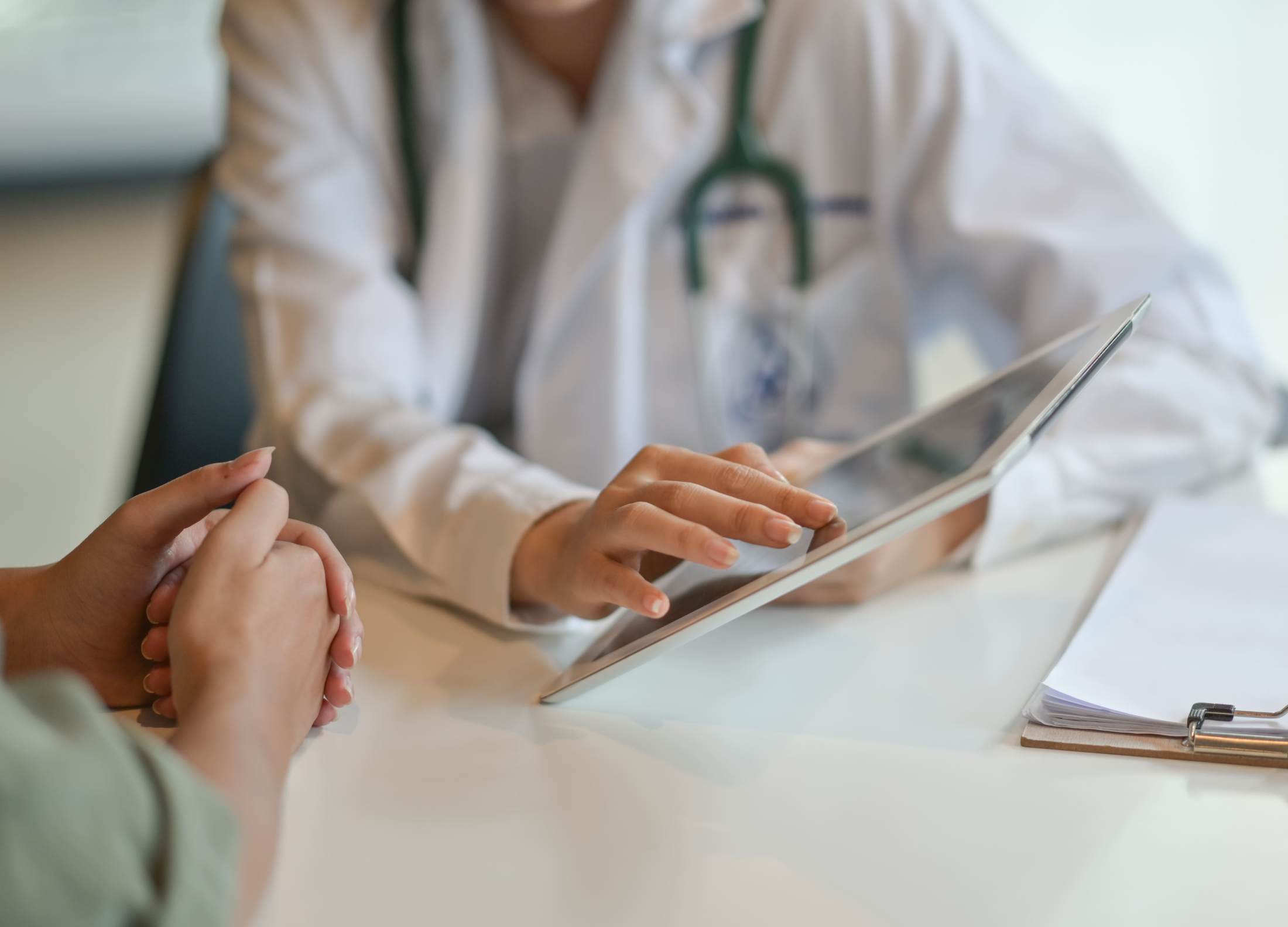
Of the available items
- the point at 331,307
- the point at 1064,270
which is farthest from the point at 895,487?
the point at 331,307

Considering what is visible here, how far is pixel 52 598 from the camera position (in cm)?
47

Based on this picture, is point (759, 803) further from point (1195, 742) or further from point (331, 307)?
point (331, 307)

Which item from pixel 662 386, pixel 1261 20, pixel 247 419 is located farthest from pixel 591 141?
pixel 1261 20

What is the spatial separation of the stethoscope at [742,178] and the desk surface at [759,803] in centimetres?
39

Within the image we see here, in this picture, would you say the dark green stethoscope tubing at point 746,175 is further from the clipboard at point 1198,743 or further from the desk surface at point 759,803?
the clipboard at point 1198,743

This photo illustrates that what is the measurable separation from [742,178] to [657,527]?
521 mm

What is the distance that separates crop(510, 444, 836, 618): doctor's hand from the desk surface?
0.04 meters

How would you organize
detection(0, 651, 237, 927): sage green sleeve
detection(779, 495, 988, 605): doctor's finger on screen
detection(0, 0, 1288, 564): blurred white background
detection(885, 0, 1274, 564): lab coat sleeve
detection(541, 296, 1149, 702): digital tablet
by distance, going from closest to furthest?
detection(0, 651, 237, 927): sage green sleeve, detection(541, 296, 1149, 702): digital tablet, detection(779, 495, 988, 605): doctor's finger on screen, detection(885, 0, 1274, 564): lab coat sleeve, detection(0, 0, 1288, 564): blurred white background

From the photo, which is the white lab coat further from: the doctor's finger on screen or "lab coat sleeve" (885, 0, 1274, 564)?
the doctor's finger on screen

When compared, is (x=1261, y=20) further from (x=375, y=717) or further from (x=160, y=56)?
(x=160, y=56)

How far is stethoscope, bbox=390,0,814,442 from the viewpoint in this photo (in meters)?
0.91

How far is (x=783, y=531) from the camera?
449 mm

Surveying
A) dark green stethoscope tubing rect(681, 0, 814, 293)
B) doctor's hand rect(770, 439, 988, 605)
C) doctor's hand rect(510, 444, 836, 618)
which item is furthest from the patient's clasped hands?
dark green stethoscope tubing rect(681, 0, 814, 293)

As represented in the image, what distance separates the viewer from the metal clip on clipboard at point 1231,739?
1.43ft
